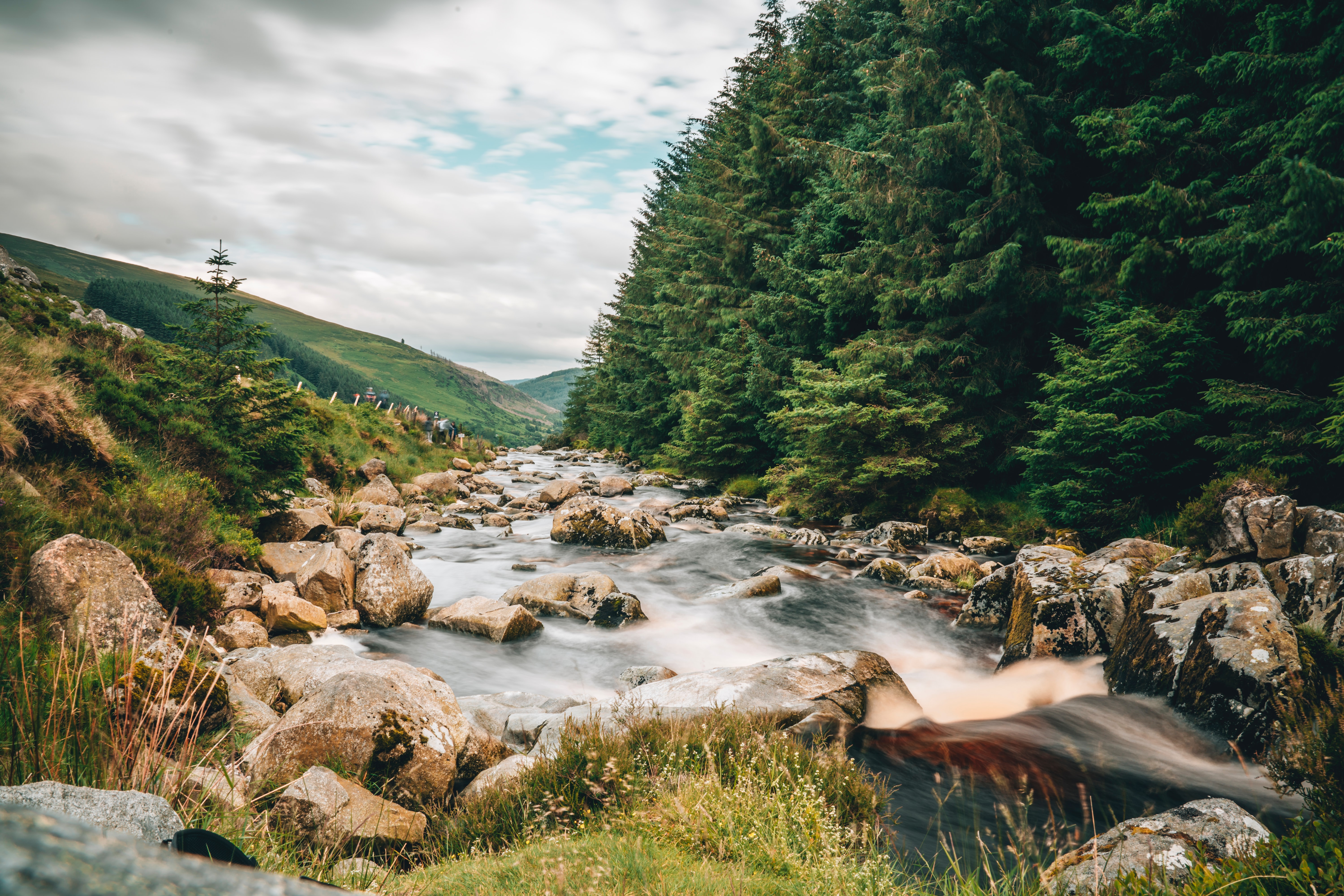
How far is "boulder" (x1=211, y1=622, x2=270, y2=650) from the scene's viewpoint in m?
→ 7.11

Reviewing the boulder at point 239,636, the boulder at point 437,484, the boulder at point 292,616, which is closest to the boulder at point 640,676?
the boulder at point 239,636

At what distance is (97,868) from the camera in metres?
Result: 0.56

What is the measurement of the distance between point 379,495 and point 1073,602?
1744 cm

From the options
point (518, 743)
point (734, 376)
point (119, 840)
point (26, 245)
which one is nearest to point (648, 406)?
point (734, 376)

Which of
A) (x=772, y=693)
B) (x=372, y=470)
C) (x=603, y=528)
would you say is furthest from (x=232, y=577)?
(x=372, y=470)

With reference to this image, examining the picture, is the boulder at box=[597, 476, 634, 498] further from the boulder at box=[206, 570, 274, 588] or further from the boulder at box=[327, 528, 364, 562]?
the boulder at box=[206, 570, 274, 588]

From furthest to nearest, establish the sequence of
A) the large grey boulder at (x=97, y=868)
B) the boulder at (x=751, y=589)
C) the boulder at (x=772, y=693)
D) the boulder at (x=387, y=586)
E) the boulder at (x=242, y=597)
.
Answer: the boulder at (x=751, y=589)
the boulder at (x=387, y=586)
the boulder at (x=242, y=597)
the boulder at (x=772, y=693)
the large grey boulder at (x=97, y=868)

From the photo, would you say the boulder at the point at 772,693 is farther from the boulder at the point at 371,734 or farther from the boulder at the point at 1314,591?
the boulder at the point at 1314,591

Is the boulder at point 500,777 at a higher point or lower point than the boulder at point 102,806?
lower

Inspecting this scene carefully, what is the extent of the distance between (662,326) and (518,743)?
32.4m

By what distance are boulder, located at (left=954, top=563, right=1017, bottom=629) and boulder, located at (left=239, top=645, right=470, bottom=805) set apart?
26.5 ft

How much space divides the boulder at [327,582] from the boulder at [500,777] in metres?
5.47

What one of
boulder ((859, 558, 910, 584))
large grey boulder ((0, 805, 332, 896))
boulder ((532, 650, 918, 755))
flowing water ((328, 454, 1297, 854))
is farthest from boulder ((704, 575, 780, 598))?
large grey boulder ((0, 805, 332, 896))

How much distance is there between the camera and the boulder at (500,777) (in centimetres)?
468
